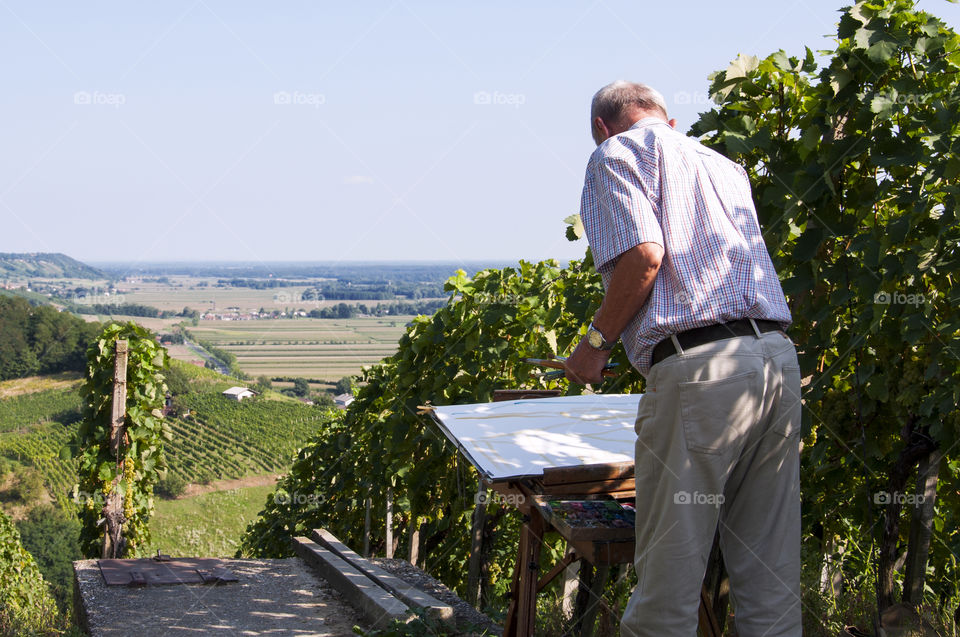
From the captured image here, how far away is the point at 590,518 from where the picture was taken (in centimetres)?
210

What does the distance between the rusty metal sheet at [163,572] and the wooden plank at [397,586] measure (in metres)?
0.60

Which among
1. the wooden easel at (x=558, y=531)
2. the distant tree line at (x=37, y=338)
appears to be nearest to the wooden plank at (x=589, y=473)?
the wooden easel at (x=558, y=531)

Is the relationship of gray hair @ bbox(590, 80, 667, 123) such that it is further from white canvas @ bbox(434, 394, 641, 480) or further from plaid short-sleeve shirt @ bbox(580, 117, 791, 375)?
white canvas @ bbox(434, 394, 641, 480)

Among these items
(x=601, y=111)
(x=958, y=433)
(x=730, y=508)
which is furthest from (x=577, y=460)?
(x=958, y=433)

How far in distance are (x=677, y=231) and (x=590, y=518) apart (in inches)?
28.6

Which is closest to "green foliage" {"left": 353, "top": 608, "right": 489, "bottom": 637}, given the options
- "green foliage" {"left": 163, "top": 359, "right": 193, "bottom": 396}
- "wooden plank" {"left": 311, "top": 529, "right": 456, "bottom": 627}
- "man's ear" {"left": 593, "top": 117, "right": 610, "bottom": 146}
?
"wooden plank" {"left": 311, "top": 529, "right": 456, "bottom": 627}

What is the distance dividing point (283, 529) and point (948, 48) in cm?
957

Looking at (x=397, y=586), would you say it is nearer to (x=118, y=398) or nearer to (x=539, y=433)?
(x=539, y=433)

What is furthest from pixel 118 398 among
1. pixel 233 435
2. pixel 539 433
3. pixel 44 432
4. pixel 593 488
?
pixel 44 432

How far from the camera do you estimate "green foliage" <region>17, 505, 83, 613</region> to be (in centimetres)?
3164

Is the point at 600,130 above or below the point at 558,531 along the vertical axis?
above

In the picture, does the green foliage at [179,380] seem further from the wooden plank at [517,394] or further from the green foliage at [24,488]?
the wooden plank at [517,394]

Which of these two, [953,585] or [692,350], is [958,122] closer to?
[692,350]

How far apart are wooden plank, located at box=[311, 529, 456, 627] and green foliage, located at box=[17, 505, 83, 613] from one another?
29.5 metres
